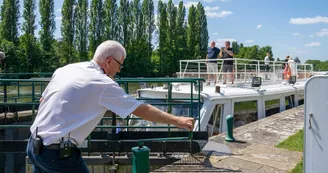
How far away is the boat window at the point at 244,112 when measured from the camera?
994cm

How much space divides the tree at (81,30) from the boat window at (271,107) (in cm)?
4730

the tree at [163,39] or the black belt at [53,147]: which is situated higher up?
the tree at [163,39]

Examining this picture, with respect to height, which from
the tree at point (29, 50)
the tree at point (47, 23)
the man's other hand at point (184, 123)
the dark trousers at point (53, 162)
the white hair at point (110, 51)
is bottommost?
the dark trousers at point (53, 162)

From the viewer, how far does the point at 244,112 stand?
10.3 metres

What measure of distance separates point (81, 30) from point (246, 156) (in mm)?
55530

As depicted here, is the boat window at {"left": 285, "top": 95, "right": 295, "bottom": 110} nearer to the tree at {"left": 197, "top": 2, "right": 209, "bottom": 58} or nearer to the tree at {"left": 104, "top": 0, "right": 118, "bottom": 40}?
the tree at {"left": 104, "top": 0, "right": 118, "bottom": 40}

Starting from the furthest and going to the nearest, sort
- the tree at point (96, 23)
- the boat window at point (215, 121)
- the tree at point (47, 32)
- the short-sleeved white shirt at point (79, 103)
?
the tree at point (96, 23)
the tree at point (47, 32)
the boat window at point (215, 121)
the short-sleeved white shirt at point (79, 103)

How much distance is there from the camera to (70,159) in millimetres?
2564

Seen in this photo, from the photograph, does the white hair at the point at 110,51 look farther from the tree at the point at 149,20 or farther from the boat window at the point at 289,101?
the tree at the point at 149,20

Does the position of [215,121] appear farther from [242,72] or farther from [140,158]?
[140,158]

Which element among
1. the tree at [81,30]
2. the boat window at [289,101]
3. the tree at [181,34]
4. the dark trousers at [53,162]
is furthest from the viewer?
the tree at [181,34]

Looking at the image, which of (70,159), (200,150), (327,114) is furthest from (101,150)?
(327,114)

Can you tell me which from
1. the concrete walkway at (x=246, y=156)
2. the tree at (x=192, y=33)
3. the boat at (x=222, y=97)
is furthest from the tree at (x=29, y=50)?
the concrete walkway at (x=246, y=156)

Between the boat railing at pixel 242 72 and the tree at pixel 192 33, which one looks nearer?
the boat railing at pixel 242 72
